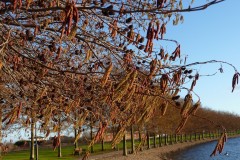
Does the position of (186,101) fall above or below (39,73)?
below

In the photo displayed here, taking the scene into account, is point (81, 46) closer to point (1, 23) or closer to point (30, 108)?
point (30, 108)

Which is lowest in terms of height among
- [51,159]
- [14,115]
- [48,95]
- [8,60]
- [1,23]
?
[51,159]

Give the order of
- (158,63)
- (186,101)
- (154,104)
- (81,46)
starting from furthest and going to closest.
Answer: (81,46)
(158,63)
(154,104)
(186,101)

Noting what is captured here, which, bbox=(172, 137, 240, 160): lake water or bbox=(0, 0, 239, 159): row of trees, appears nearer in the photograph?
bbox=(0, 0, 239, 159): row of trees

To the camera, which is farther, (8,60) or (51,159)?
(51,159)

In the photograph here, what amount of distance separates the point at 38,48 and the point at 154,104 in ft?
15.7

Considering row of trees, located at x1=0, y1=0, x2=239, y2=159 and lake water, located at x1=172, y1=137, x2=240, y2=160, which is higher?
row of trees, located at x1=0, y1=0, x2=239, y2=159

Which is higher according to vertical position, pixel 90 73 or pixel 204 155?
pixel 90 73

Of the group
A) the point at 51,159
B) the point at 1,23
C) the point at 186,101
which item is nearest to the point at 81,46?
the point at 1,23

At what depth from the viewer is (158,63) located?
5289mm

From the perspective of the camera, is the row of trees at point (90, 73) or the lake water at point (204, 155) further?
the lake water at point (204, 155)

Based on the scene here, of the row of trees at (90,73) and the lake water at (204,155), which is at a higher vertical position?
the row of trees at (90,73)

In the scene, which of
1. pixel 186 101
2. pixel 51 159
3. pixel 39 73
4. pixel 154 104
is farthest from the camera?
pixel 51 159

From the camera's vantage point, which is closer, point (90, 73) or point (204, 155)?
point (90, 73)
